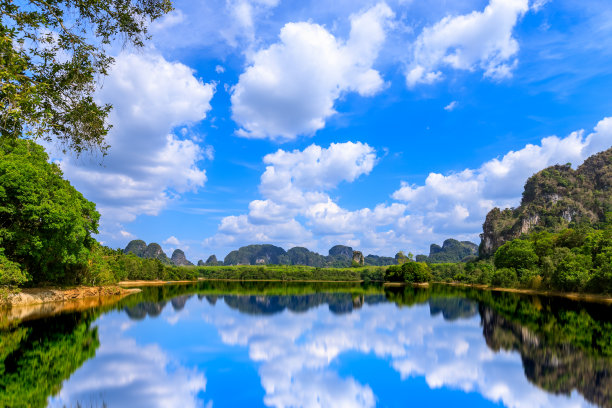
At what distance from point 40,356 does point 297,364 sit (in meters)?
12.0

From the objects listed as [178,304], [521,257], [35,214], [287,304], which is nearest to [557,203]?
[521,257]

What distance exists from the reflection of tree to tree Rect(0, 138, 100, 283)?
35.8 ft

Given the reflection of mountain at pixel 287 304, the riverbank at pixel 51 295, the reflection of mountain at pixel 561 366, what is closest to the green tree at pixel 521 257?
the reflection of mountain at pixel 287 304

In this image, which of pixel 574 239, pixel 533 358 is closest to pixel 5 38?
pixel 533 358

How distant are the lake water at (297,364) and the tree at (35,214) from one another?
948 cm

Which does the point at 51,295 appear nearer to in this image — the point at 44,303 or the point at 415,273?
the point at 44,303

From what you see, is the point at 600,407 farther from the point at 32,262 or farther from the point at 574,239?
the point at 574,239

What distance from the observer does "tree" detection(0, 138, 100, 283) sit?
28859 millimetres

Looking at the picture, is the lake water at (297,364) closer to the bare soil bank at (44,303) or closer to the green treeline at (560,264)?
the bare soil bank at (44,303)

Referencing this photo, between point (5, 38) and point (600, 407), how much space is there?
21178 millimetres

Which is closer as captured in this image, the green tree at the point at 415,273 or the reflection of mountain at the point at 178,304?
the reflection of mountain at the point at 178,304

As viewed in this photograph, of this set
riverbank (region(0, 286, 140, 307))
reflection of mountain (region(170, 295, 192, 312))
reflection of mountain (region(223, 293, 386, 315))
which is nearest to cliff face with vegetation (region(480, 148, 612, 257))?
reflection of mountain (region(223, 293, 386, 315))

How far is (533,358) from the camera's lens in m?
17.1

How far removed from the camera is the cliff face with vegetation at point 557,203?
154500 millimetres
